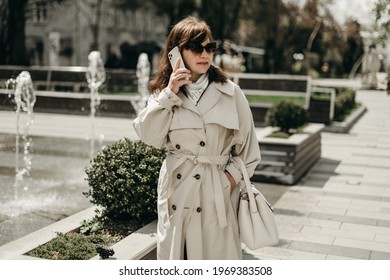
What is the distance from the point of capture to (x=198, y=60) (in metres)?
3.02

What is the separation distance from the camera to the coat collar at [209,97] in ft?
10.00

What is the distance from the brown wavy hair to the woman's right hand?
161mm

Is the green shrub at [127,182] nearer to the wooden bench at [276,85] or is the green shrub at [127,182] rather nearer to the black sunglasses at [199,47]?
the black sunglasses at [199,47]

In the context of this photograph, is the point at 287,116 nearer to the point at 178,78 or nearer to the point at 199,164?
the point at 199,164

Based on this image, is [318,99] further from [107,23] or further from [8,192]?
[107,23]

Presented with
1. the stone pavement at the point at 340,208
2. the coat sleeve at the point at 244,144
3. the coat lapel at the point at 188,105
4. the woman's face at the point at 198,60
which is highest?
the woman's face at the point at 198,60

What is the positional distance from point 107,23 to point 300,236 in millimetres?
39762

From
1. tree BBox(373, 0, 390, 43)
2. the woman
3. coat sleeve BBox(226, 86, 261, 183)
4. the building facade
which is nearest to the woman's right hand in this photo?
the woman

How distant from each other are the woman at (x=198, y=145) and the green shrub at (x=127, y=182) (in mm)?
1527

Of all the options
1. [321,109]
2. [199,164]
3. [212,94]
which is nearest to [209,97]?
[212,94]

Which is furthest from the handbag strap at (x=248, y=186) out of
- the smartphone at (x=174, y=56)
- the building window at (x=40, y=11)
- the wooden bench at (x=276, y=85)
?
the building window at (x=40, y=11)
